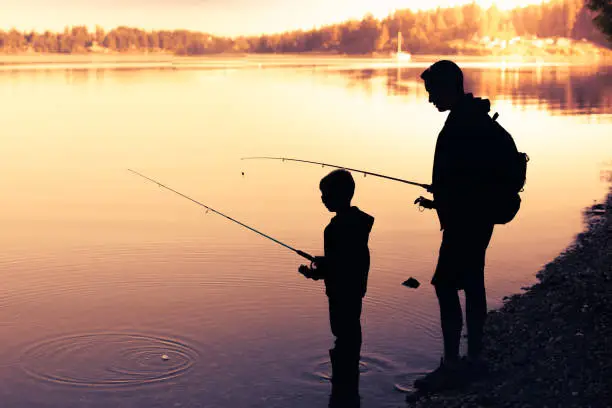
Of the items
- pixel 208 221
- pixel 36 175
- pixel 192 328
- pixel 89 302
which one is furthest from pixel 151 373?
pixel 36 175

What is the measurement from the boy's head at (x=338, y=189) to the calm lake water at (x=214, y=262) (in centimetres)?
172

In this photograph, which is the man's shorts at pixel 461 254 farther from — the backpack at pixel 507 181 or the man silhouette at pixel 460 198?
the backpack at pixel 507 181

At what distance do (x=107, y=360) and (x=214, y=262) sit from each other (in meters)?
3.33

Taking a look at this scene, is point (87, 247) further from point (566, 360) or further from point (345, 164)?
point (345, 164)

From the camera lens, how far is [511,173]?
557 centimetres

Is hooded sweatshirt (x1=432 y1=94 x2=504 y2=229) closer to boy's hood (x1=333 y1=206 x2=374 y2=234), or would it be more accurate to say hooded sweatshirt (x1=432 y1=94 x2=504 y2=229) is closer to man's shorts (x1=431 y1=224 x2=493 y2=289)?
man's shorts (x1=431 y1=224 x2=493 y2=289)

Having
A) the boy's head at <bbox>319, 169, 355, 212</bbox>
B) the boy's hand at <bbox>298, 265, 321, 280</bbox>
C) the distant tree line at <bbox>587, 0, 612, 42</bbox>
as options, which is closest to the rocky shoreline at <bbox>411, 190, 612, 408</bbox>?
the boy's hand at <bbox>298, 265, 321, 280</bbox>

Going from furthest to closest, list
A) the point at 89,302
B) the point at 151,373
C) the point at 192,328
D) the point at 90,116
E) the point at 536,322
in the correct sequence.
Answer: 1. the point at 90,116
2. the point at 89,302
3. the point at 192,328
4. the point at 536,322
5. the point at 151,373

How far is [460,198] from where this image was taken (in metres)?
5.70

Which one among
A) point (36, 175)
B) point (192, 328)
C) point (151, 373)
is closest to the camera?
point (151, 373)

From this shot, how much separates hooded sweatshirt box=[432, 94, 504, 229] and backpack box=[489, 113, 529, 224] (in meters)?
0.03

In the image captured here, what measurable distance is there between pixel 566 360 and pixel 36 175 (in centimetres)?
1418

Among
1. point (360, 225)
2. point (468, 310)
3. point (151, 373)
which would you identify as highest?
point (360, 225)

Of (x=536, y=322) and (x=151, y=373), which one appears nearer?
(x=151, y=373)
